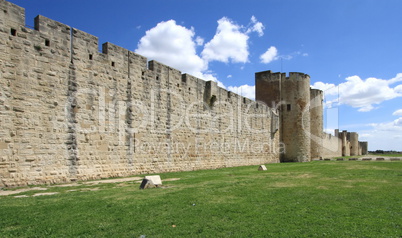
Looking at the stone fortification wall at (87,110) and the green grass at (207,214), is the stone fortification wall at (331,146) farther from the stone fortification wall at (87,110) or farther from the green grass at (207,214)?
the green grass at (207,214)

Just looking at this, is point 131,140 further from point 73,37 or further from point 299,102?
point 299,102

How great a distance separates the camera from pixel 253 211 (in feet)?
18.3

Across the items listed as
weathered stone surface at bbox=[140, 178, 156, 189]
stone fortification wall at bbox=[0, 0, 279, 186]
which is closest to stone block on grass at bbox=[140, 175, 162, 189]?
weathered stone surface at bbox=[140, 178, 156, 189]

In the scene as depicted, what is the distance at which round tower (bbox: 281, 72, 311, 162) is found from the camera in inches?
1126

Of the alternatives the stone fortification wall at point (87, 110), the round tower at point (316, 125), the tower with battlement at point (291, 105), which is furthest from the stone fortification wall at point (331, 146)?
the stone fortification wall at point (87, 110)

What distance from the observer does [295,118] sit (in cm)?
2881

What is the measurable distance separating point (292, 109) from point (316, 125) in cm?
488

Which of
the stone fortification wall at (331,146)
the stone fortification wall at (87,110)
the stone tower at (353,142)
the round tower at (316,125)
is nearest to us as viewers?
the stone fortification wall at (87,110)

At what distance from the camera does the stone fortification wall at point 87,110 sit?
9273 mm

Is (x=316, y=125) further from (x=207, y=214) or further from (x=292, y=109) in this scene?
(x=207, y=214)

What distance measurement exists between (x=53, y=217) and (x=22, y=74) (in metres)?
6.19

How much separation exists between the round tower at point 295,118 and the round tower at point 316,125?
2.61 metres

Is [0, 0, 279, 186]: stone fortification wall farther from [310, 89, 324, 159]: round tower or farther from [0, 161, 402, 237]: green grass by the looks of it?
[310, 89, 324, 159]: round tower

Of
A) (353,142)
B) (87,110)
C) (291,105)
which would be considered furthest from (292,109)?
(353,142)
